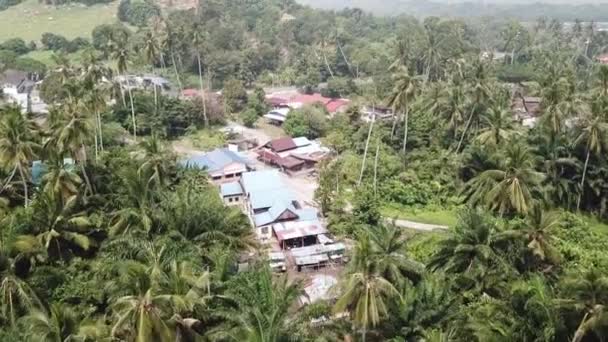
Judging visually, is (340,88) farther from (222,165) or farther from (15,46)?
(15,46)

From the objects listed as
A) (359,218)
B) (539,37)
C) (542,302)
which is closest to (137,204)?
(359,218)

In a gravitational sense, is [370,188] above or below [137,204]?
below

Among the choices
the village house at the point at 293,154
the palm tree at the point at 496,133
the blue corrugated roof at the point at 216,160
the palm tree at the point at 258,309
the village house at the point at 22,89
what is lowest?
the village house at the point at 293,154

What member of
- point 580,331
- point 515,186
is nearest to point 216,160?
point 515,186

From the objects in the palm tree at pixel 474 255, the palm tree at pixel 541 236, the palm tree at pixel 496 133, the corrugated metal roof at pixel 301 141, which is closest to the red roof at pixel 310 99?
the corrugated metal roof at pixel 301 141

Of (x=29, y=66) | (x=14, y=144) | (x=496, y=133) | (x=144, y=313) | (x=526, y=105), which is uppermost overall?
(x=14, y=144)

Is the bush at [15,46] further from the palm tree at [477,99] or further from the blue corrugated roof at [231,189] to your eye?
the palm tree at [477,99]

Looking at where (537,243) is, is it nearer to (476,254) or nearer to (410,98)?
(476,254)
